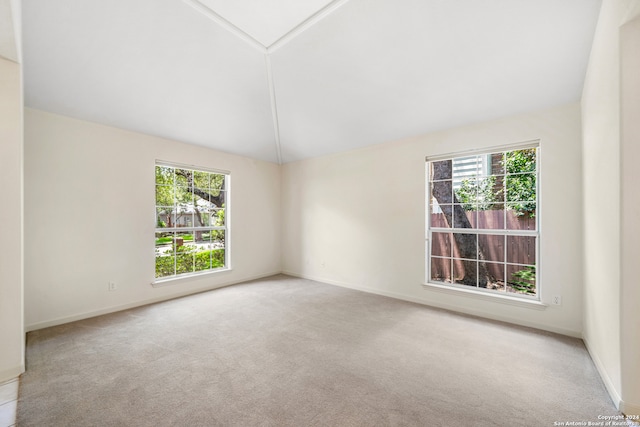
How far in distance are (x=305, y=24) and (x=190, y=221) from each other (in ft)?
10.8

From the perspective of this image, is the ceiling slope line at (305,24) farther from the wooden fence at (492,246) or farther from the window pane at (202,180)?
the wooden fence at (492,246)

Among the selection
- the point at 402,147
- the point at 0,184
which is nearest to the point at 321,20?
the point at 402,147

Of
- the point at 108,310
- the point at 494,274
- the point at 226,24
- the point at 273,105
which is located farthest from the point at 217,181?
the point at 494,274

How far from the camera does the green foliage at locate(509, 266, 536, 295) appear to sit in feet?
10.1

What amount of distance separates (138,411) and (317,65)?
11.2ft

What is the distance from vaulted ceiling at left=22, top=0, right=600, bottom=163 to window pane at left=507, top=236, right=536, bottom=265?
58.8 inches

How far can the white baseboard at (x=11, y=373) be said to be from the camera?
1873 mm

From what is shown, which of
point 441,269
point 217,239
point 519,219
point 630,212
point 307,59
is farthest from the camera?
point 217,239

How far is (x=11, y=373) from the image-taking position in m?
1.91

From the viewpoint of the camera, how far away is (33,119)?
2754 mm

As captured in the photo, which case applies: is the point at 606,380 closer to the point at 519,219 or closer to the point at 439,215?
the point at 519,219

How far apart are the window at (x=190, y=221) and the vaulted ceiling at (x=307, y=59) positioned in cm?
87

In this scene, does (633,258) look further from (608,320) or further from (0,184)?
(0,184)

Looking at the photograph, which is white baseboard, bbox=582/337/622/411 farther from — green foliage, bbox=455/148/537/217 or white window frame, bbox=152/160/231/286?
white window frame, bbox=152/160/231/286
